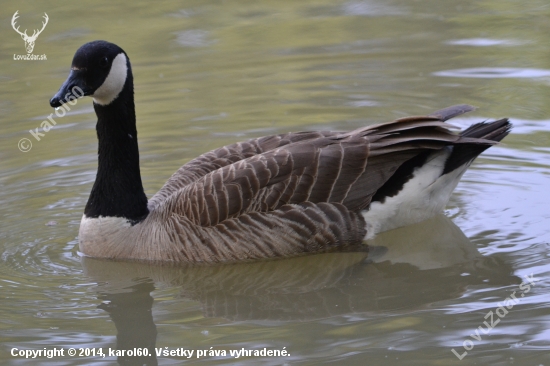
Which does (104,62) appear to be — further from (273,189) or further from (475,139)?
(475,139)

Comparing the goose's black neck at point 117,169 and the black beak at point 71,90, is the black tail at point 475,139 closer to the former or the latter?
the goose's black neck at point 117,169

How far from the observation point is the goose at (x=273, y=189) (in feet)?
25.6

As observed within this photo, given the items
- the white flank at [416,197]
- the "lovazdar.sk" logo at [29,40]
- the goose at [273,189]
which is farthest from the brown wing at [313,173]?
the "lovazdar.sk" logo at [29,40]

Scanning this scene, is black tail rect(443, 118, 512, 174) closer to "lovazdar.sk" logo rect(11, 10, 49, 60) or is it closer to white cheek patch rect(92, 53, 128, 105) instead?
white cheek patch rect(92, 53, 128, 105)

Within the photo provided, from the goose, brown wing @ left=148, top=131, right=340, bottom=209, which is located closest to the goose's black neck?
the goose

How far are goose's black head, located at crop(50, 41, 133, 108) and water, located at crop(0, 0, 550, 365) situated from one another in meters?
1.73

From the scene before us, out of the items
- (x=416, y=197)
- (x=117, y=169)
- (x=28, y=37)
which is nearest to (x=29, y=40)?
(x=28, y=37)

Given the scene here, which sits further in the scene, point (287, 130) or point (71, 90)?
point (287, 130)

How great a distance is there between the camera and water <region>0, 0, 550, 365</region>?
21.1 feet

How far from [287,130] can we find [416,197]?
3576mm

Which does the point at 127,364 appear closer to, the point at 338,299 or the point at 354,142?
the point at 338,299

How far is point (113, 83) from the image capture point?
8055 mm

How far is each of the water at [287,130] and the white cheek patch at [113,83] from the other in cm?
167

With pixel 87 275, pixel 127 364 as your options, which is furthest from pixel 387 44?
pixel 127 364
